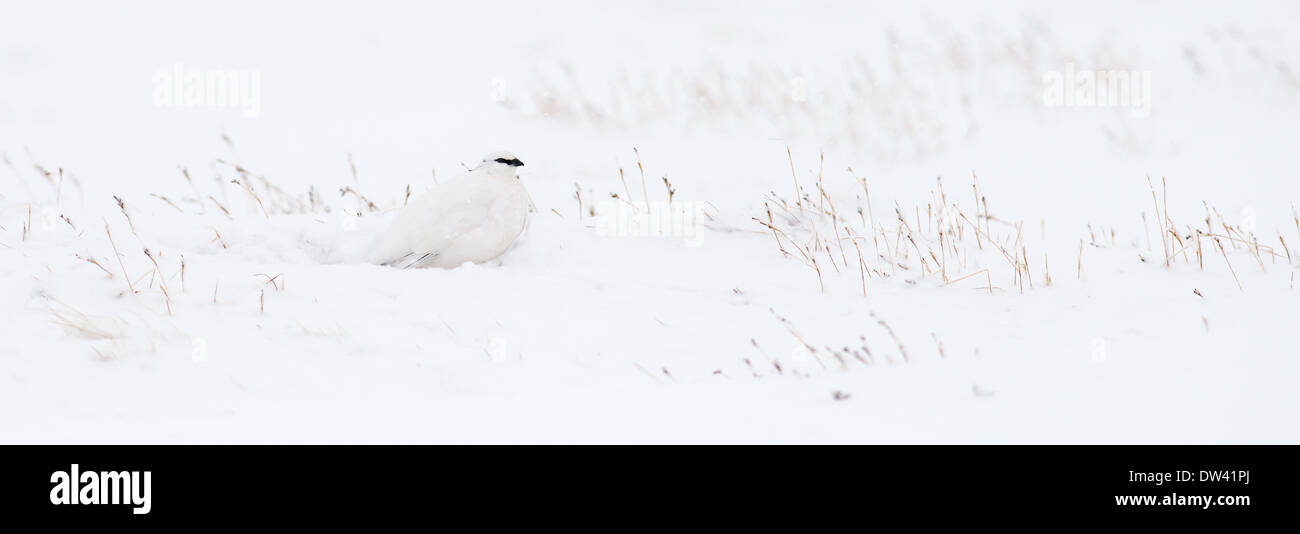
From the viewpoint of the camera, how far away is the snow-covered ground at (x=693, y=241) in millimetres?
2592

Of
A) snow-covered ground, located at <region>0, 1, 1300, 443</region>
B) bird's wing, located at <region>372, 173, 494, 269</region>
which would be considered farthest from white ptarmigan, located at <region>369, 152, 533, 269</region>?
snow-covered ground, located at <region>0, 1, 1300, 443</region>

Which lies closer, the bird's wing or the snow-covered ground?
the snow-covered ground

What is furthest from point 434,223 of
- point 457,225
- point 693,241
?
point 693,241

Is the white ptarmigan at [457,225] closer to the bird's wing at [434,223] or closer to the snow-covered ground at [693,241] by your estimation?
the bird's wing at [434,223]

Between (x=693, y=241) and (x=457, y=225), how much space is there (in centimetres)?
121

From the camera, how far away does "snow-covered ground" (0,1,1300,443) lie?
2592 millimetres

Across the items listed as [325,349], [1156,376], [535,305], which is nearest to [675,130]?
[535,305]

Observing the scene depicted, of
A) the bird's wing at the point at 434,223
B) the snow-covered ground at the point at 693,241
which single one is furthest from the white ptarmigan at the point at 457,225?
the snow-covered ground at the point at 693,241

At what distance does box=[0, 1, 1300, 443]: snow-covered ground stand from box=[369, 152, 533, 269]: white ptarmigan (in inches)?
7.5

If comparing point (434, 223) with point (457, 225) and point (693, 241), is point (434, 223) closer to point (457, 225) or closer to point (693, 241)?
point (457, 225)

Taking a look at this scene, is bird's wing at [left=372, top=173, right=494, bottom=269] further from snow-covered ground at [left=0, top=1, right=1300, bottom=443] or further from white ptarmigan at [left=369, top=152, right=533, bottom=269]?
snow-covered ground at [left=0, top=1, right=1300, bottom=443]

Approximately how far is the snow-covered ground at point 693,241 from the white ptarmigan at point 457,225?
0.19 metres

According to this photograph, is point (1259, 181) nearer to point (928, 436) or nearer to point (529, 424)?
point (928, 436)

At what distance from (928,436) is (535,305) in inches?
77.8
